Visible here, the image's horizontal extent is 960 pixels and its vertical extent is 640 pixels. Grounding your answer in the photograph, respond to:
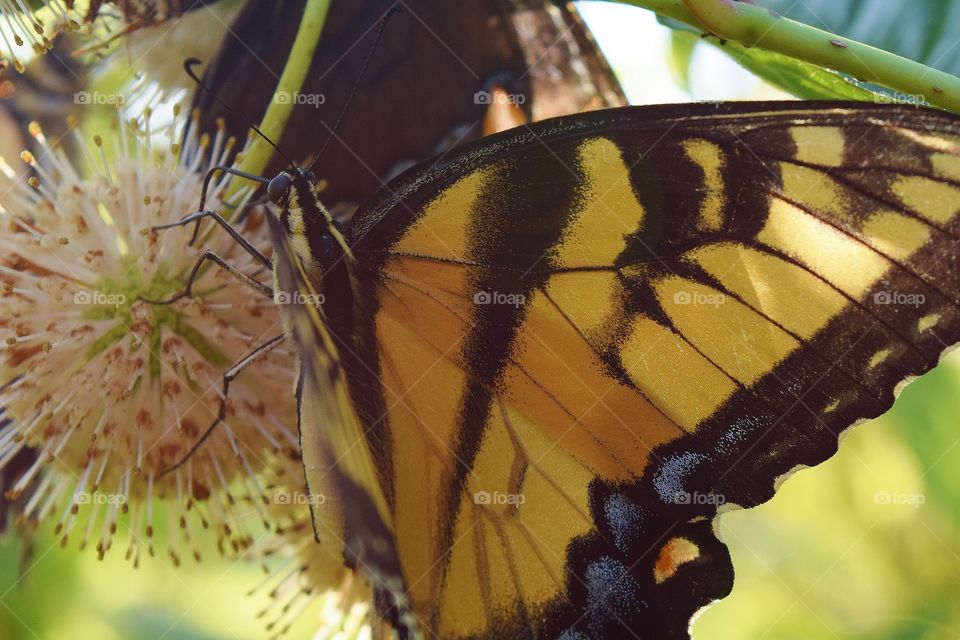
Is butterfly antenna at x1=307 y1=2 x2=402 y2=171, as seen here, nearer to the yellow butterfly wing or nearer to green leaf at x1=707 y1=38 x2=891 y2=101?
the yellow butterfly wing

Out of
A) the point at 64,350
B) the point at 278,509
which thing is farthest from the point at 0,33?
the point at 278,509

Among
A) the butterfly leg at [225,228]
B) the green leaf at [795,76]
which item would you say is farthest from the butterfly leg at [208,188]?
the green leaf at [795,76]

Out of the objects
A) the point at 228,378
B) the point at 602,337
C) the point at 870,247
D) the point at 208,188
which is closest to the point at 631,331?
the point at 602,337

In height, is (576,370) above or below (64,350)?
below

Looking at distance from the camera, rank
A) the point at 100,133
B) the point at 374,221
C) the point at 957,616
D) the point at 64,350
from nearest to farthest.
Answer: the point at 374,221 → the point at 64,350 → the point at 100,133 → the point at 957,616

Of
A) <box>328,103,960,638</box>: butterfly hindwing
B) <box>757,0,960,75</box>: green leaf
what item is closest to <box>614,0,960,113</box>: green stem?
<box>328,103,960,638</box>: butterfly hindwing

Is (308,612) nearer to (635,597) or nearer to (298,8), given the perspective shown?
(635,597)

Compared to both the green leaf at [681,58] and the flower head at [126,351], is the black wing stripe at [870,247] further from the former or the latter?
the flower head at [126,351]
